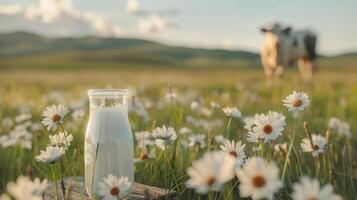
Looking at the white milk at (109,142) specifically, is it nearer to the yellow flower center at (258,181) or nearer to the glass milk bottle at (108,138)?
the glass milk bottle at (108,138)

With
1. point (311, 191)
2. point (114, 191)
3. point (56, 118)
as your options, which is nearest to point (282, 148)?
point (56, 118)

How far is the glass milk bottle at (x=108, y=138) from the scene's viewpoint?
2529 mm

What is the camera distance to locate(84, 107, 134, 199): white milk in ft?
8.29

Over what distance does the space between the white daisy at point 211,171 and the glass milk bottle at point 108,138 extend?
1111 mm

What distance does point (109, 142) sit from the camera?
8.28 ft

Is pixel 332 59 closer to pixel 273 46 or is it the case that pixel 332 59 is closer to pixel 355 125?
pixel 273 46

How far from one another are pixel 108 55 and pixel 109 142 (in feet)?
268

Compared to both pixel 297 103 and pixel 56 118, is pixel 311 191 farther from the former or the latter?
pixel 56 118

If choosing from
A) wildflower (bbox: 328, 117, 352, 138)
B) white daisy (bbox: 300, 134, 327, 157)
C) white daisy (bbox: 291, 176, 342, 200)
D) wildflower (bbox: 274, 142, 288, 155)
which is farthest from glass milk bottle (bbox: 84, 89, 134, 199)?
wildflower (bbox: 328, 117, 352, 138)

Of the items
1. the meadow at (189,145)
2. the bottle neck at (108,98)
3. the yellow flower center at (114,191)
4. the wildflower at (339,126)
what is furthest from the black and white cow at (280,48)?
the yellow flower center at (114,191)

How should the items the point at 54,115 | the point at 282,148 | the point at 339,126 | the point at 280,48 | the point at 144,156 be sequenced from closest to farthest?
1. the point at 54,115
2. the point at 282,148
3. the point at 144,156
4. the point at 339,126
5. the point at 280,48

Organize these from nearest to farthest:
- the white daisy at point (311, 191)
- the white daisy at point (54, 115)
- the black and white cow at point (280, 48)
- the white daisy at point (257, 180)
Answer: the white daisy at point (311, 191)
the white daisy at point (257, 180)
the white daisy at point (54, 115)
the black and white cow at point (280, 48)

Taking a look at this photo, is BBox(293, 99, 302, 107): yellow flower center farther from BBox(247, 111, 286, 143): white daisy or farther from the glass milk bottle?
the glass milk bottle

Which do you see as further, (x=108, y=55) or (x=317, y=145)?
(x=108, y=55)
